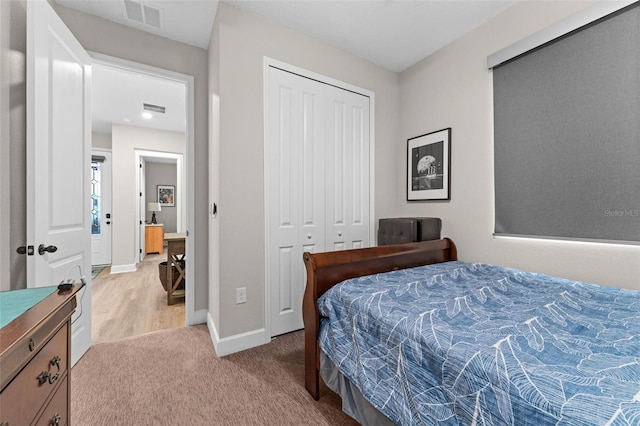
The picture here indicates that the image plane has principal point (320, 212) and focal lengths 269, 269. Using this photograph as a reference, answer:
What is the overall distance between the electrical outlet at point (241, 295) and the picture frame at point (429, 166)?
78.8 inches

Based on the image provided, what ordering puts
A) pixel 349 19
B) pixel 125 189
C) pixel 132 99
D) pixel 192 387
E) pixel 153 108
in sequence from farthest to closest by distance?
pixel 125 189, pixel 153 108, pixel 132 99, pixel 349 19, pixel 192 387

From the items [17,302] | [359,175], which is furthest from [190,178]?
[17,302]

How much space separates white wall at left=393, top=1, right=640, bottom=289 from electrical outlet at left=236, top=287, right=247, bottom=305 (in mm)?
1957

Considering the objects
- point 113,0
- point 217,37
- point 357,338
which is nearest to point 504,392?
point 357,338

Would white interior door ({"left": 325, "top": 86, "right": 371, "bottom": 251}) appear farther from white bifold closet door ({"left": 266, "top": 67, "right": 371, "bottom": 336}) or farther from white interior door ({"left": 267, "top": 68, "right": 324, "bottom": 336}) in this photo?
white interior door ({"left": 267, "top": 68, "right": 324, "bottom": 336})

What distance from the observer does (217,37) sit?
84.7 inches

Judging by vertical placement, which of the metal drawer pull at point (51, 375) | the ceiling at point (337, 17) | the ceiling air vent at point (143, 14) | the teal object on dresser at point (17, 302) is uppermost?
the ceiling at point (337, 17)

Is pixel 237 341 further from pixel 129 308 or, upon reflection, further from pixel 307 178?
pixel 129 308

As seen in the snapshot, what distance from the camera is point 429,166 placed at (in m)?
2.82

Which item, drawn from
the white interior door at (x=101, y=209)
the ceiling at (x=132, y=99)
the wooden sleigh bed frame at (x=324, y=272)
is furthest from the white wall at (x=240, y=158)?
the white interior door at (x=101, y=209)

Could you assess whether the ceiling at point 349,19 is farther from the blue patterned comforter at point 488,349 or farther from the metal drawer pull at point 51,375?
the metal drawer pull at point 51,375

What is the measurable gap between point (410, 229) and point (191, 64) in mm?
2659

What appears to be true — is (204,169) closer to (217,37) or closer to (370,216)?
(217,37)

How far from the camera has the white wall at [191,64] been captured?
2.30m
